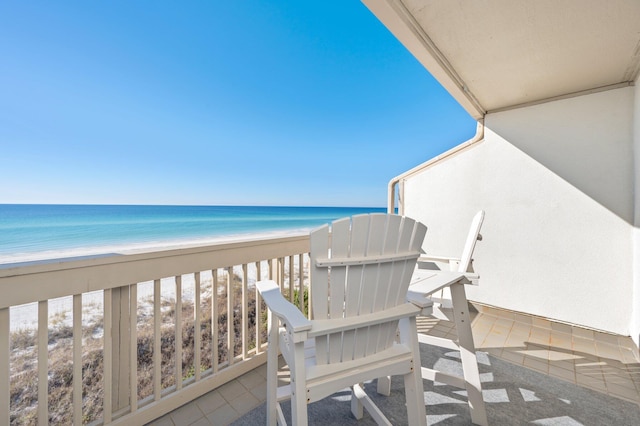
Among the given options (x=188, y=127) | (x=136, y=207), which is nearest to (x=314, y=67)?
(x=188, y=127)

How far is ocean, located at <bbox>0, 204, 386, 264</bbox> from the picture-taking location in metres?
10.8

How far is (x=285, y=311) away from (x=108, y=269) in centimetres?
92

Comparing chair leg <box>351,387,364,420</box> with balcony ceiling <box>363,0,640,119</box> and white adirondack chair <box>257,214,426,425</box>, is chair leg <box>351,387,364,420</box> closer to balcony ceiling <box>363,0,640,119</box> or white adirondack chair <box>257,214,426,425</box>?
white adirondack chair <box>257,214,426,425</box>

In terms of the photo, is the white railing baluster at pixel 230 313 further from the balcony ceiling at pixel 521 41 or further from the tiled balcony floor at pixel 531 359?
the balcony ceiling at pixel 521 41

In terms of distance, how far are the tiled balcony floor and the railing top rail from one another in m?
0.85

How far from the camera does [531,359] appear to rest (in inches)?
82.3

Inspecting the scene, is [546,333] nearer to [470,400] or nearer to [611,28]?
[470,400]

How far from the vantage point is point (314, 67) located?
7.24 m

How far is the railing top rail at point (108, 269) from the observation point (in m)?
0.95

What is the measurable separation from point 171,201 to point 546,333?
1831 cm

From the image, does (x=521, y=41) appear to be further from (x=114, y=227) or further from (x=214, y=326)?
(x=114, y=227)

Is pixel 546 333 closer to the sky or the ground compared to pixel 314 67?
closer to the ground

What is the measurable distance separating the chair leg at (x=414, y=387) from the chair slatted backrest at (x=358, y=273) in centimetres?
9

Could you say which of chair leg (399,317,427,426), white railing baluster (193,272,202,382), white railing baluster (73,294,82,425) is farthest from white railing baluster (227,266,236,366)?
chair leg (399,317,427,426)
